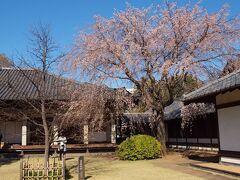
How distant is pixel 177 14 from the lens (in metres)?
18.8

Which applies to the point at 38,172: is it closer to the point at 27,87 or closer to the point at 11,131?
the point at 11,131

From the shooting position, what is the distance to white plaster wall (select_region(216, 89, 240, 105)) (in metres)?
12.7

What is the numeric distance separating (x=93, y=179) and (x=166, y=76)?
8950 mm

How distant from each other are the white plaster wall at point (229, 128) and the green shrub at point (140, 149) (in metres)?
5.34

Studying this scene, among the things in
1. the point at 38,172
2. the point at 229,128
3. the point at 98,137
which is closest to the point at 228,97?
the point at 229,128

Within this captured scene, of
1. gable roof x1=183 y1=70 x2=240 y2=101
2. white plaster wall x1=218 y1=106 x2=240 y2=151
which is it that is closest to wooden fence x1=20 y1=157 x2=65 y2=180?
gable roof x1=183 y1=70 x2=240 y2=101

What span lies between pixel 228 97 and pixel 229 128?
1.26 metres

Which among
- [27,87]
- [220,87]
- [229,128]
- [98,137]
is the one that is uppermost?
[27,87]

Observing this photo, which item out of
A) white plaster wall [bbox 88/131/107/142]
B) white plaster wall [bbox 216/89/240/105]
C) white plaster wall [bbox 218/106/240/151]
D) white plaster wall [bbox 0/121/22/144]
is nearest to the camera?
white plaster wall [bbox 216/89/240/105]

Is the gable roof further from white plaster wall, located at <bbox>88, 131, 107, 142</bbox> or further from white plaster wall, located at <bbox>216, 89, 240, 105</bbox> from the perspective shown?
white plaster wall, located at <bbox>88, 131, 107, 142</bbox>

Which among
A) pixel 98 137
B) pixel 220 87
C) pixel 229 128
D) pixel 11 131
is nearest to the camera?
pixel 220 87

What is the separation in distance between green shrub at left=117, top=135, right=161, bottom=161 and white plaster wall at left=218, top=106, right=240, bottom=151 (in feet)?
17.5

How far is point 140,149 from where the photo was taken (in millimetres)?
18281

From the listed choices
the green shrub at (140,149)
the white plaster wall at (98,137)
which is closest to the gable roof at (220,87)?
the green shrub at (140,149)
